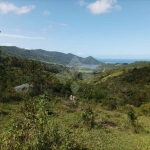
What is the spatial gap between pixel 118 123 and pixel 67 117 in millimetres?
5095

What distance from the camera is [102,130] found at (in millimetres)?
17969

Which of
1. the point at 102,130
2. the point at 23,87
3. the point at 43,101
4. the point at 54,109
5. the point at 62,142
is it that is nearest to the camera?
the point at 62,142

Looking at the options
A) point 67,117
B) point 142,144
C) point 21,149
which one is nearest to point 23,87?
point 67,117

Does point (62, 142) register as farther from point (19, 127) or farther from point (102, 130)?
point (102, 130)

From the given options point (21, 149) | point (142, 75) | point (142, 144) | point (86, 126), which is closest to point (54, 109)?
point (86, 126)

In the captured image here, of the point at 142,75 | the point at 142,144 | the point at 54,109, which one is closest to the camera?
the point at 142,144

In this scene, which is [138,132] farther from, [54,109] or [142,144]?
[54,109]

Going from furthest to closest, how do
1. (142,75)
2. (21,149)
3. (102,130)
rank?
1. (142,75)
2. (102,130)
3. (21,149)

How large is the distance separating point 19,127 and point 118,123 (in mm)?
12782

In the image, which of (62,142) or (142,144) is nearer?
(62,142)

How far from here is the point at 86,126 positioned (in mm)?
18188

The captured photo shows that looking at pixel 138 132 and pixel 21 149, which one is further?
pixel 138 132

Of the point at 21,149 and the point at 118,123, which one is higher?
the point at 21,149

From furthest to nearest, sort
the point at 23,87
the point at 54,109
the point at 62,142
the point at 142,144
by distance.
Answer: the point at 23,87, the point at 54,109, the point at 142,144, the point at 62,142
